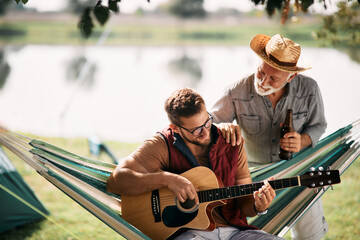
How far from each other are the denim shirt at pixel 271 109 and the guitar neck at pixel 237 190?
1.74 feet

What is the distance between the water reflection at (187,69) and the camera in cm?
1261

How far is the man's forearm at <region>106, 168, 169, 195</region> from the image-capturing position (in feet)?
6.30

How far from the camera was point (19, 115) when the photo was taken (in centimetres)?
842

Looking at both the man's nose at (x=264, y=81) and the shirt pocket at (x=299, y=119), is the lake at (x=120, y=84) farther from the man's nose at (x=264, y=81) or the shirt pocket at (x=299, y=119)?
the man's nose at (x=264, y=81)

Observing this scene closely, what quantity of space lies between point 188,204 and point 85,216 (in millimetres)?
2069

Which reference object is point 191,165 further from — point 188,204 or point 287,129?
point 287,129

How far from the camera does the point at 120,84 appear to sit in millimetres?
11883

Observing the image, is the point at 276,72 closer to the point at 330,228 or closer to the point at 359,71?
the point at 330,228

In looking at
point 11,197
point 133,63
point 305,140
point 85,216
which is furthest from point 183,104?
point 133,63

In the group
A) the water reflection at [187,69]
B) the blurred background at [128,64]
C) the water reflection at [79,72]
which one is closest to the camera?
the blurred background at [128,64]

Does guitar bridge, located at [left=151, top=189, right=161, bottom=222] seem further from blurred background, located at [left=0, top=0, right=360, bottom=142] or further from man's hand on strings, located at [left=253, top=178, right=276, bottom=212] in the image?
blurred background, located at [left=0, top=0, right=360, bottom=142]

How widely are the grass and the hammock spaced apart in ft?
1.76

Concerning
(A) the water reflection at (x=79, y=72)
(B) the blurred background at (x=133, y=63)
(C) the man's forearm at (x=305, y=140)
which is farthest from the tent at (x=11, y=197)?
(A) the water reflection at (x=79, y=72)

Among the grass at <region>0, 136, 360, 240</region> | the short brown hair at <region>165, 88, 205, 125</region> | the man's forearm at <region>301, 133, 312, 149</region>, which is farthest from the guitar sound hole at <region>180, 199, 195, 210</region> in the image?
the grass at <region>0, 136, 360, 240</region>
